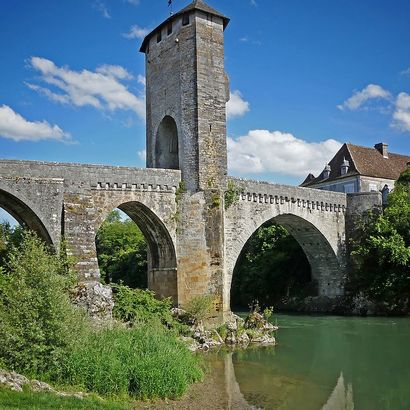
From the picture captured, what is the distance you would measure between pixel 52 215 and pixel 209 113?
6.51 meters

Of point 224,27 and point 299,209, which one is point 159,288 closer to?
point 299,209

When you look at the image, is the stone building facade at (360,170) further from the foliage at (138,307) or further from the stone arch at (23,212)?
the stone arch at (23,212)

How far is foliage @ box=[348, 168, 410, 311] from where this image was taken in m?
22.7

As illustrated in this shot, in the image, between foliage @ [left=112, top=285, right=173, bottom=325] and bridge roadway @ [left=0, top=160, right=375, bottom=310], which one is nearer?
bridge roadway @ [left=0, top=160, right=375, bottom=310]

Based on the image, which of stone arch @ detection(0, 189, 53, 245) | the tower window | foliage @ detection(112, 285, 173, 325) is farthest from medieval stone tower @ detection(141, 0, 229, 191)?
stone arch @ detection(0, 189, 53, 245)

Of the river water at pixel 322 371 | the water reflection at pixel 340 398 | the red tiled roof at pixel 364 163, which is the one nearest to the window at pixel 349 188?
the red tiled roof at pixel 364 163

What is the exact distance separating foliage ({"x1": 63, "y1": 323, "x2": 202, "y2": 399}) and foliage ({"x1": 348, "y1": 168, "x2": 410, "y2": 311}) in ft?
49.5

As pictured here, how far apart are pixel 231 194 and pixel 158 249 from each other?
3.30 m

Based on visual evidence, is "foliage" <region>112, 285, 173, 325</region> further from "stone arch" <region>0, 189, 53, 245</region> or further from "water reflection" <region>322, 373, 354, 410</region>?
"water reflection" <region>322, 373, 354, 410</region>

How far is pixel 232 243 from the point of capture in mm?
19375

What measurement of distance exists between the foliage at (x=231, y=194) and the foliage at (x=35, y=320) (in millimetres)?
9781

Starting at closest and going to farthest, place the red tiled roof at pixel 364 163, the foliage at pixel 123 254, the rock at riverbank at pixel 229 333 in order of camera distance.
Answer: the rock at riverbank at pixel 229 333, the foliage at pixel 123 254, the red tiled roof at pixel 364 163

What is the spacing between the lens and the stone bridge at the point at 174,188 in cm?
1485

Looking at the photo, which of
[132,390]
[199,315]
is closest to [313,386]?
[132,390]
